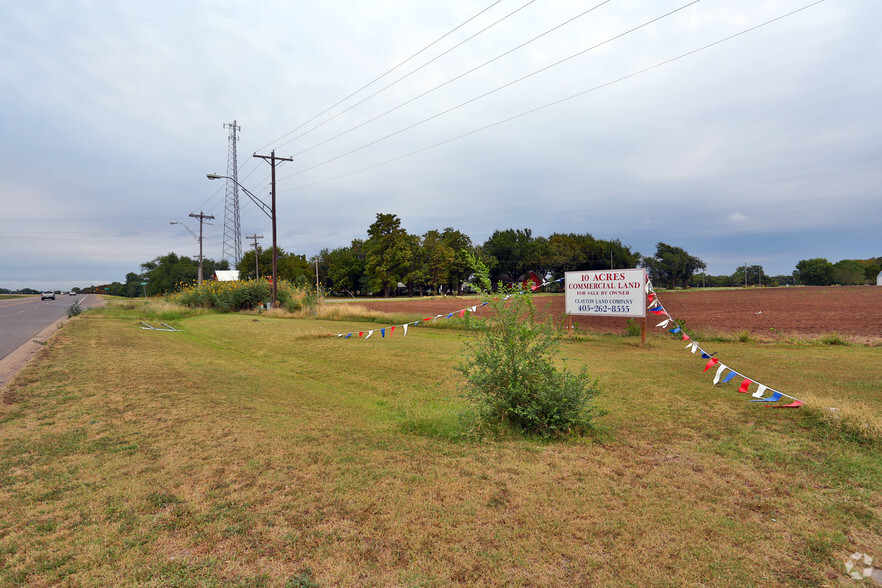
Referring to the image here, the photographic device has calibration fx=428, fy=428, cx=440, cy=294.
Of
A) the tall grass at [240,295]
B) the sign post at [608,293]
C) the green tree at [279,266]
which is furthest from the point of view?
the green tree at [279,266]

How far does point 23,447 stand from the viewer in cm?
451

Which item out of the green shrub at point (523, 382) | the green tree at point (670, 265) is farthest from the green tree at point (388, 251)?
the green shrub at point (523, 382)

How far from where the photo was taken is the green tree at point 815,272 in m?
108

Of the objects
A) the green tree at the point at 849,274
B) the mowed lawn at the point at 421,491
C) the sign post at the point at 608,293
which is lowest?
the mowed lawn at the point at 421,491

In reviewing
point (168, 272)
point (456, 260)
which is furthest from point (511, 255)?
point (168, 272)

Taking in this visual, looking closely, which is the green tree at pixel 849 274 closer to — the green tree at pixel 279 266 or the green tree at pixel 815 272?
the green tree at pixel 815 272

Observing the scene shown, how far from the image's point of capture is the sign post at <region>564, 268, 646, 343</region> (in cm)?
1232

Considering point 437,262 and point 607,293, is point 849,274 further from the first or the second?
point 607,293

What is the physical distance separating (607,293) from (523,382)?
8.95 metres

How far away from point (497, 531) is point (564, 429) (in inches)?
89.9

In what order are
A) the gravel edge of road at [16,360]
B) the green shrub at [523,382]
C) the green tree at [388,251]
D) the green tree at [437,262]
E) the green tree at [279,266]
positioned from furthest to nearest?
the green tree at [279,266] < the green tree at [437,262] < the green tree at [388,251] < the gravel edge of road at [16,360] < the green shrub at [523,382]

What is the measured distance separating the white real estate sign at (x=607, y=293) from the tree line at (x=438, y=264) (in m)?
55.9

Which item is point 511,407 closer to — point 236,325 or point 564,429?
point 564,429

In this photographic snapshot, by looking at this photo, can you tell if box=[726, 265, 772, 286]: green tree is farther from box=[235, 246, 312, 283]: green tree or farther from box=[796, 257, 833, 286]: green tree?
box=[235, 246, 312, 283]: green tree
